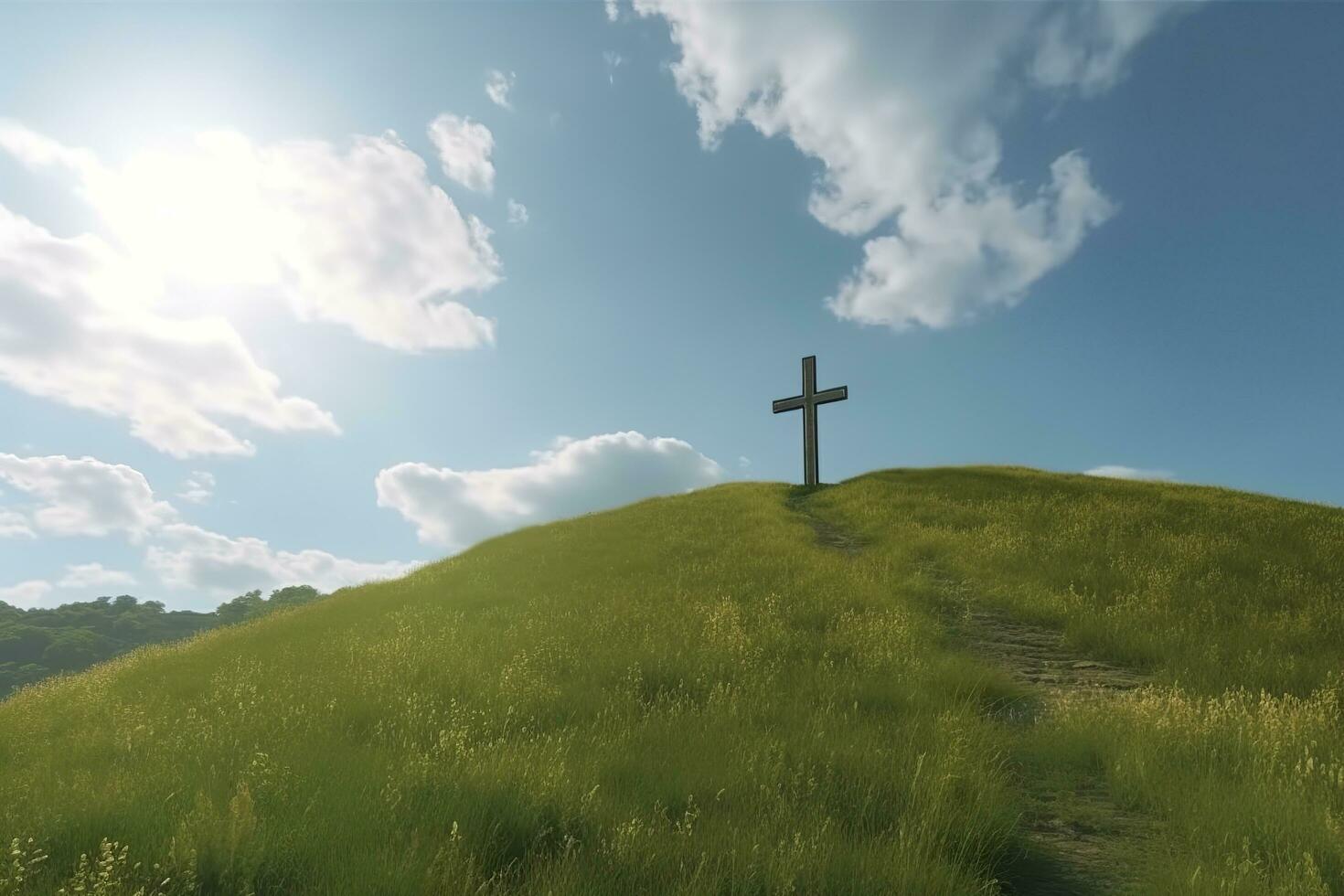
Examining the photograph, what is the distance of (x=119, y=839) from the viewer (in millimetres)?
3936

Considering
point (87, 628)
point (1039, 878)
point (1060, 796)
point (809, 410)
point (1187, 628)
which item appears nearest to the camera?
point (1039, 878)

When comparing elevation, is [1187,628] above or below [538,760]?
above

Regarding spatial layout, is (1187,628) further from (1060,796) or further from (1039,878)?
(1039,878)

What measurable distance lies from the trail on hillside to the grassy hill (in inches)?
1.3

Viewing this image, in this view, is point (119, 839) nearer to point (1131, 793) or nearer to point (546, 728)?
point (546, 728)

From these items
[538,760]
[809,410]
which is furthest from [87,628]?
[538,760]

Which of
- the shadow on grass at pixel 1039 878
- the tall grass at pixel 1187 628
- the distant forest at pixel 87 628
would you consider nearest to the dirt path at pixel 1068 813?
the shadow on grass at pixel 1039 878

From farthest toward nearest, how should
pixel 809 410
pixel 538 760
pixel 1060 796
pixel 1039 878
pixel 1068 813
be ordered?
pixel 809 410 → pixel 1060 796 → pixel 1068 813 → pixel 538 760 → pixel 1039 878

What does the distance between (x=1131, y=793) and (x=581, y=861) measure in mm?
4237

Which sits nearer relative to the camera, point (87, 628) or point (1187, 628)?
point (1187, 628)

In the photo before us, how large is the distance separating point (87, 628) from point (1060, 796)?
550 feet

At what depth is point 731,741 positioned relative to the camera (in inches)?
218

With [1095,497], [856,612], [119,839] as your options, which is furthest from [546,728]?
[1095,497]

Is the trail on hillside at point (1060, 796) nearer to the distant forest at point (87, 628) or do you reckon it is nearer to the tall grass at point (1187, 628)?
the tall grass at point (1187, 628)
